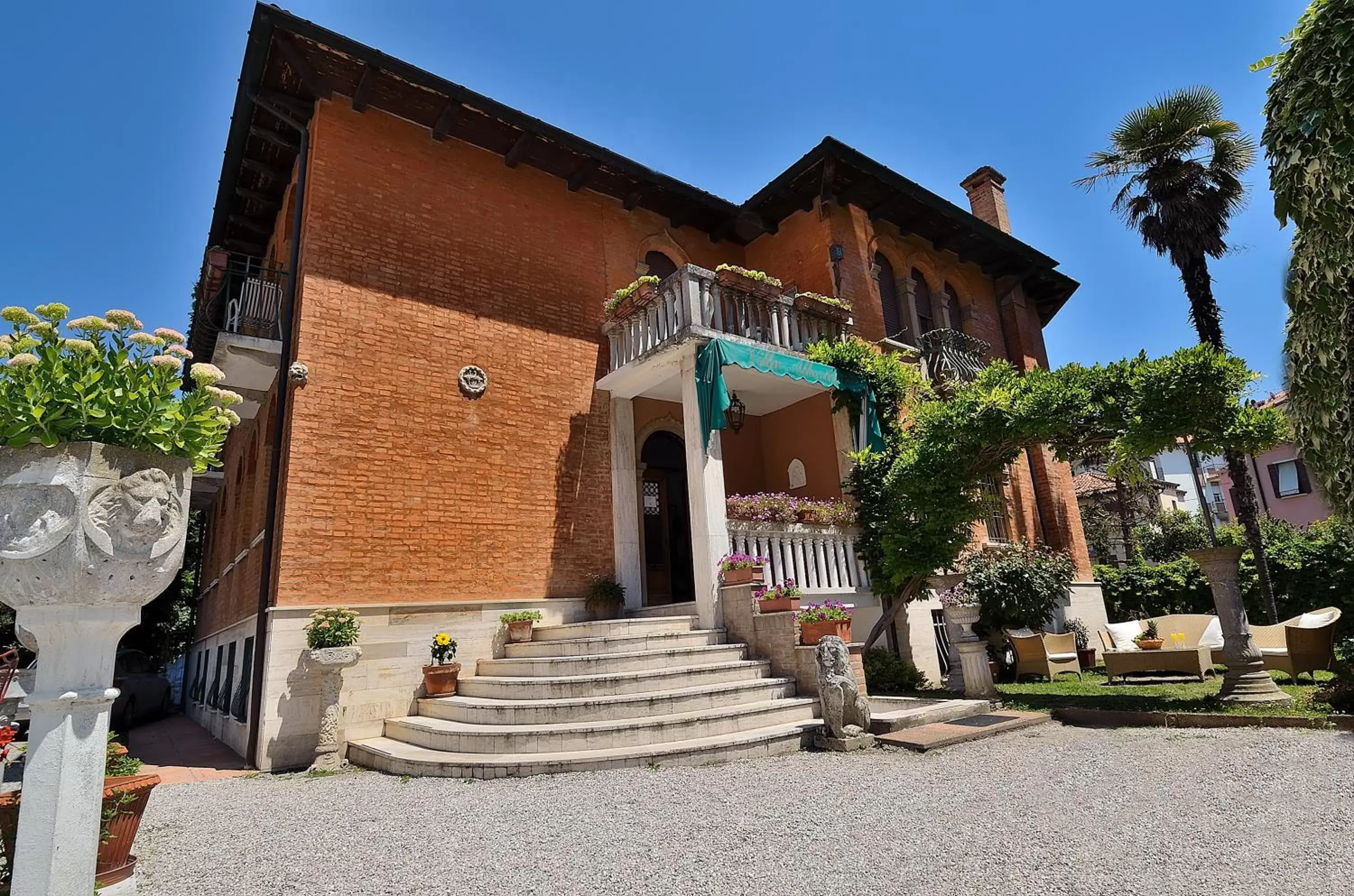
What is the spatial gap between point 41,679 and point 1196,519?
39381 mm

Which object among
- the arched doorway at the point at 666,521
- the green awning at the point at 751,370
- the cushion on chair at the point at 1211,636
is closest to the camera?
the green awning at the point at 751,370

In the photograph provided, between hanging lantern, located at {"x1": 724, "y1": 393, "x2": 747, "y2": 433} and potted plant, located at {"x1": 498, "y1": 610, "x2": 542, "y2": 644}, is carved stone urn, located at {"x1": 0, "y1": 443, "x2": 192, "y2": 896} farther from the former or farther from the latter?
hanging lantern, located at {"x1": 724, "y1": 393, "x2": 747, "y2": 433}

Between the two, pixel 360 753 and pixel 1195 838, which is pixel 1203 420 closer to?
pixel 1195 838

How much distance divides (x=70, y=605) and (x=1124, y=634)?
14694mm

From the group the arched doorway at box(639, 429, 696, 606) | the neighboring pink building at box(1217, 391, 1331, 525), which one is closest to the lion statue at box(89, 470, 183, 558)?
the arched doorway at box(639, 429, 696, 606)

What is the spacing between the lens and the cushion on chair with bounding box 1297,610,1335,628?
10.1 meters

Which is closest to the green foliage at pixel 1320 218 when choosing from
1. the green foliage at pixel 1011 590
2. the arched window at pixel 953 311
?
the green foliage at pixel 1011 590

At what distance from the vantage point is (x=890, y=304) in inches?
580

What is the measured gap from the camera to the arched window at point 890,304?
14.5m

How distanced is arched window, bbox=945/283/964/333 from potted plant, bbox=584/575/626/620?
9.81 m

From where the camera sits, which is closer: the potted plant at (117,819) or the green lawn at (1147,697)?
the potted plant at (117,819)

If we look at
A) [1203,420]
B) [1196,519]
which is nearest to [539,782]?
[1203,420]

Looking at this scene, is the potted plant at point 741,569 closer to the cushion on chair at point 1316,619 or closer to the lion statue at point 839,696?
the lion statue at point 839,696

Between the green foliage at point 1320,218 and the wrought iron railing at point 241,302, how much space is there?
10.3 m
